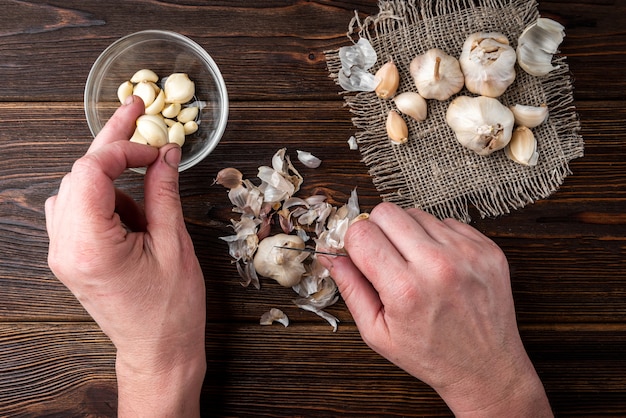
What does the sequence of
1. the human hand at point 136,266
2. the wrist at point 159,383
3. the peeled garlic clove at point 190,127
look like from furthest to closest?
the peeled garlic clove at point 190,127 < the wrist at point 159,383 < the human hand at point 136,266

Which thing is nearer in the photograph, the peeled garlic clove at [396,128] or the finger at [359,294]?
the finger at [359,294]

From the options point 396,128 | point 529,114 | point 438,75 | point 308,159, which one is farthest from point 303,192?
point 529,114

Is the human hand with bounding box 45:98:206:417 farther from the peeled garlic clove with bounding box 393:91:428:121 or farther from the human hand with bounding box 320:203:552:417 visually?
the peeled garlic clove with bounding box 393:91:428:121

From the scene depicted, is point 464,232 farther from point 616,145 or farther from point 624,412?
point 624,412

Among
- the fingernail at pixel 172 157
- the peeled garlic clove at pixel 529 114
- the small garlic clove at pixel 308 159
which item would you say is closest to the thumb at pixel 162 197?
the fingernail at pixel 172 157

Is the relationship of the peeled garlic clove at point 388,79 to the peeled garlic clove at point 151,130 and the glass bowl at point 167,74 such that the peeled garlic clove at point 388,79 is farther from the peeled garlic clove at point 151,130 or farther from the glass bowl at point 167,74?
the peeled garlic clove at point 151,130

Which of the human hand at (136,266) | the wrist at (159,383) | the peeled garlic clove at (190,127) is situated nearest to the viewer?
the human hand at (136,266)
